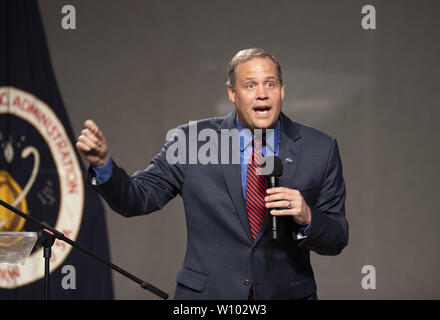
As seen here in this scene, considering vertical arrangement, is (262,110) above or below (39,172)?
above

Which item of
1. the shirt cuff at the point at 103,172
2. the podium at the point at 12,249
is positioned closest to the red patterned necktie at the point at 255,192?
the shirt cuff at the point at 103,172

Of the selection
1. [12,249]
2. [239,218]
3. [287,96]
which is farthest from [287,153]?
[287,96]

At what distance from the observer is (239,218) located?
181 centimetres

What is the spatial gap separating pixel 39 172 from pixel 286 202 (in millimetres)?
2871

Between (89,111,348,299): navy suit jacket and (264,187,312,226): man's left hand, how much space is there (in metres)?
0.10

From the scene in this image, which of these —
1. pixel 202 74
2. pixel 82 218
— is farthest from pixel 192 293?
pixel 202 74

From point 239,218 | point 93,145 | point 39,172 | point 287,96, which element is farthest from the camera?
point 287,96

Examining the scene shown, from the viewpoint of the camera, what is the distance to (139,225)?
166 inches

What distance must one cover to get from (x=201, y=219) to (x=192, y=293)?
0.87ft

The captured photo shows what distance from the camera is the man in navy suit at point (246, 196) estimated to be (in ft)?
5.71

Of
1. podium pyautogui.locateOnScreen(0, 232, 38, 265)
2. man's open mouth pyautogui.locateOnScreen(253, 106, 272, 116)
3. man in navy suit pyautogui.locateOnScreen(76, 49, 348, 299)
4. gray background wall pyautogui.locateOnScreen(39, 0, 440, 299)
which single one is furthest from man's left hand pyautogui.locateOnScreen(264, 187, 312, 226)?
gray background wall pyautogui.locateOnScreen(39, 0, 440, 299)

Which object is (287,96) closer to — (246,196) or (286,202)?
(246,196)

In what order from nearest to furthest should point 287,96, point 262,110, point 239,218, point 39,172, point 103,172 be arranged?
A: point 103,172, point 239,218, point 262,110, point 39,172, point 287,96
